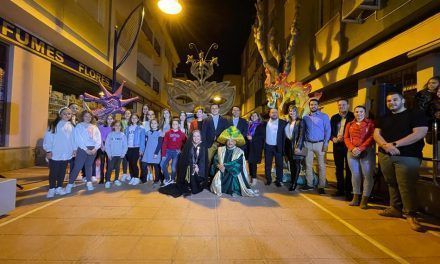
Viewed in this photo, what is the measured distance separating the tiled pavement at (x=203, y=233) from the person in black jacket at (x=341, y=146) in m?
0.63

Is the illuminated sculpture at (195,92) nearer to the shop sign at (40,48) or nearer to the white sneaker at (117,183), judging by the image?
the white sneaker at (117,183)

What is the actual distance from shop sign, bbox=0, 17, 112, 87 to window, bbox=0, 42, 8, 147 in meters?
0.41

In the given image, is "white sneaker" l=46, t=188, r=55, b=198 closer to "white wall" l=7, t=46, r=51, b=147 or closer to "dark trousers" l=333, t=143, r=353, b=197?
"white wall" l=7, t=46, r=51, b=147

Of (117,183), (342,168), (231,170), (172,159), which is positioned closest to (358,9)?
(342,168)

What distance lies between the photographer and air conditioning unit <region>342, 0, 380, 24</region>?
23.4 ft

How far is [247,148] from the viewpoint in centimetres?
654

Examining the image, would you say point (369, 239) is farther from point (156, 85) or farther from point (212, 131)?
point (156, 85)

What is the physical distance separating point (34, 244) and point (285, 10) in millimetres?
17247

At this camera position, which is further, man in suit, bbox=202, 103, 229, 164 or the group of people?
man in suit, bbox=202, 103, 229, 164

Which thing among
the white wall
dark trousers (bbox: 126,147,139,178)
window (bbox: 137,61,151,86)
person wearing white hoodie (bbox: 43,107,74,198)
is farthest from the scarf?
window (bbox: 137,61,151,86)

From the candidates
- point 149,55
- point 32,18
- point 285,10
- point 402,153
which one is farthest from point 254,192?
point 149,55

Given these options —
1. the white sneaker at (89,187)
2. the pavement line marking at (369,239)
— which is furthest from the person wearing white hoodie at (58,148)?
the pavement line marking at (369,239)

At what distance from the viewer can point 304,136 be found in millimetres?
5785

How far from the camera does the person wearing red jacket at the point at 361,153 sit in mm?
4570
